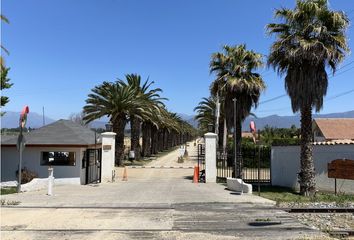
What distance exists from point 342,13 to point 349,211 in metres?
10.8

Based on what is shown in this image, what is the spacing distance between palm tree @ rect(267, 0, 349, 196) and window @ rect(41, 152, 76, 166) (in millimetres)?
13182

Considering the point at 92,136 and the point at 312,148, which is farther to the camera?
the point at 92,136

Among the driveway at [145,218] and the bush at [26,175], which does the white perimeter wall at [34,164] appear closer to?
the bush at [26,175]

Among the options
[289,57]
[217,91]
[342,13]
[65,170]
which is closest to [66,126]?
[65,170]

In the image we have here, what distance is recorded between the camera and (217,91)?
104ft

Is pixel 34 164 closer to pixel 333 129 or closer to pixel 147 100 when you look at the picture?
pixel 147 100

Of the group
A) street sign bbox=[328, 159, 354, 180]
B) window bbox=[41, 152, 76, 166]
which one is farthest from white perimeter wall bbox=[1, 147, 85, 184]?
street sign bbox=[328, 159, 354, 180]

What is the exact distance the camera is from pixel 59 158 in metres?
27.7

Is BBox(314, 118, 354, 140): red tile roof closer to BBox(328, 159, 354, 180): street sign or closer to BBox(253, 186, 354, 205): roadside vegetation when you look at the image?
BBox(253, 186, 354, 205): roadside vegetation

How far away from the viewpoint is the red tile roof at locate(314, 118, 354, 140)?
217 ft

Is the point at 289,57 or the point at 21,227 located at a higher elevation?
the point at 289,57

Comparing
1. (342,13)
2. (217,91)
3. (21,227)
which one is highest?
(342,13)

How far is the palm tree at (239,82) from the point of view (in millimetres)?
29469

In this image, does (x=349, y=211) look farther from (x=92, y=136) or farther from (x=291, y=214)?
(x=92, y=136)
